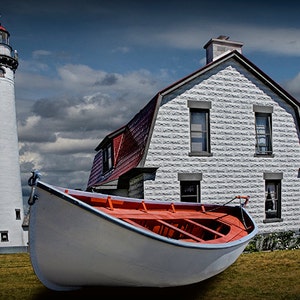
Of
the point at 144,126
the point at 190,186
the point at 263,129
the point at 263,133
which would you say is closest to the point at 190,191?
the point at 190,186

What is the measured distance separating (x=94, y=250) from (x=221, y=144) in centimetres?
1063

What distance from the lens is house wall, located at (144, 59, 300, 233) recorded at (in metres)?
15.6

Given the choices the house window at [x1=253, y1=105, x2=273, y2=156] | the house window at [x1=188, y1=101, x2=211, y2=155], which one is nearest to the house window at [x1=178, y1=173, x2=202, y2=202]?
the house window at [x1=188, y1=101, x2=211, y2=155]

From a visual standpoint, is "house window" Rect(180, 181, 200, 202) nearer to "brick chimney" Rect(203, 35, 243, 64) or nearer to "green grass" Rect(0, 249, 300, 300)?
"green grass" Rect(0, 249, 300, 300)

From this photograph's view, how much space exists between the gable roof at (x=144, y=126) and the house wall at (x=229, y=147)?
254 mm

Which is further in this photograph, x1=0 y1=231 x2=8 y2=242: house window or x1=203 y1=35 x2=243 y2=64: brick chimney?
x1=0 y1=231 x2=8 y2=242: house window

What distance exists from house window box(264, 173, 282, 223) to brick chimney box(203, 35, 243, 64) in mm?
5916

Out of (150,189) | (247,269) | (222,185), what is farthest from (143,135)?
(247,269)

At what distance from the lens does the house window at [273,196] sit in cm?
1717

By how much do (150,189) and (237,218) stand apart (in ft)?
13.7

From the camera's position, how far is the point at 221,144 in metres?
16.5

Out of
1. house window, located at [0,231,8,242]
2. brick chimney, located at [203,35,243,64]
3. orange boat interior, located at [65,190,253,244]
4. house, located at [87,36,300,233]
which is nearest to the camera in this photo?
orange boat interior, located at [65,190,253,244]

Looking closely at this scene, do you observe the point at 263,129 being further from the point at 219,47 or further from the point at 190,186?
the point at 190,186

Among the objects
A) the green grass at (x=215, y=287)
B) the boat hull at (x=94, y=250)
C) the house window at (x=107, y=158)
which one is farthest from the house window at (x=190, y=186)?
the boat hull at (x=94, y=250)
